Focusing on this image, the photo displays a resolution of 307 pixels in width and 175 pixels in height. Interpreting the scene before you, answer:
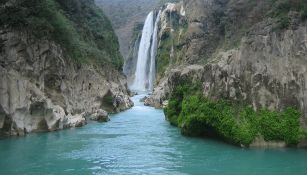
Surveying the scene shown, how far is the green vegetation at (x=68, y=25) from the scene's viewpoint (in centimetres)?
3416

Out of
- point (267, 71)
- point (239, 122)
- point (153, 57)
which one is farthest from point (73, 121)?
point (153, 57)

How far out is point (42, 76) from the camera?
118 feet

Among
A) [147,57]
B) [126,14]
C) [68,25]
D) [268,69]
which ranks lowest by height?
[268,69]

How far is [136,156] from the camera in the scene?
2308 cm

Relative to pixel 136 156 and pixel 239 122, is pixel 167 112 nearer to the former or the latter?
pixel 239 122

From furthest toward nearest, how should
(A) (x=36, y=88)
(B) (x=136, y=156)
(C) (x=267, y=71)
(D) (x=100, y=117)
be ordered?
1. (D) (x=100, y=117)
2. (A) (x=36, y=88)
3. (C) (x=267, y=71)
4. (B) (x=136, y=156)

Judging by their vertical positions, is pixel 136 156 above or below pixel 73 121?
below

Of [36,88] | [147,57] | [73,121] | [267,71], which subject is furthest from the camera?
[147,57]

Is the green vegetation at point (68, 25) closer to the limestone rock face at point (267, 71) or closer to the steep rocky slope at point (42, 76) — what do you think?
the steep rocky slope at point (42, 76)

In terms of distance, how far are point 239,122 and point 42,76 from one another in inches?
695

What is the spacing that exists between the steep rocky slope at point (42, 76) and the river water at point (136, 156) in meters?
1.77

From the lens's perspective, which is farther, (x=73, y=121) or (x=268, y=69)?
(x=73, y=121)

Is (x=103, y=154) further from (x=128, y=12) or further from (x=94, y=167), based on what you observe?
(x=128, y=12)

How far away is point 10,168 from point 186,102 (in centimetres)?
1468
